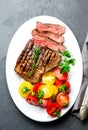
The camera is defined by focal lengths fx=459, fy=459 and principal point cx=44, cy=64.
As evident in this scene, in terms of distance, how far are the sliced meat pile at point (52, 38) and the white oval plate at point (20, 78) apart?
0.02 meters

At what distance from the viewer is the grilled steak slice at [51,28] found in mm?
2098

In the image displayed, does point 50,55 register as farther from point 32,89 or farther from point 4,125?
point 4,125

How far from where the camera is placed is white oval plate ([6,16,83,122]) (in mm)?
2088

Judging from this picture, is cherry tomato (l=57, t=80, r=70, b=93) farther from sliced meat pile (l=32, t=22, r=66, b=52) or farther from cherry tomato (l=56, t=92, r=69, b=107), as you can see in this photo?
sliced meat pile (l=32, t=22, r=66, b=52)

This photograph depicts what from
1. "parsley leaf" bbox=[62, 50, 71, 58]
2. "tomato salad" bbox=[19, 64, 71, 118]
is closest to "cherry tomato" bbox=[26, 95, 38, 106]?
"tomato salad" bbox=[19, 64, 71, 118]

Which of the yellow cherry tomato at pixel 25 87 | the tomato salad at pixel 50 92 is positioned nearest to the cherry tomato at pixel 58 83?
the tomato salad at pixel 50 92

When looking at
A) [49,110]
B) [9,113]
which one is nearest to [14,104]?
[9,113]

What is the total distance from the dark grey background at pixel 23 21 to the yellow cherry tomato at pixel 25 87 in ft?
0.31

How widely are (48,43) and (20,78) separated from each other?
0.68 ft

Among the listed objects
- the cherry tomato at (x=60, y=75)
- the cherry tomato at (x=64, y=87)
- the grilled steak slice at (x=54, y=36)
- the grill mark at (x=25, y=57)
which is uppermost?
the grilled steak slice at (x=54, y=36)

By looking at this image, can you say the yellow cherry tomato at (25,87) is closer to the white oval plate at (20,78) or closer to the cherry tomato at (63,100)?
the white oval plate at (20,78)

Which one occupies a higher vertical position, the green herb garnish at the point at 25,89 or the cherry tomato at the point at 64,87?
the cherry tomato at the point at 64,87

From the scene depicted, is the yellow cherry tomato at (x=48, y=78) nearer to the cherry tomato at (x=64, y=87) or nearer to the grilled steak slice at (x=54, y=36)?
the cherry tomato at (x=64, y=87)

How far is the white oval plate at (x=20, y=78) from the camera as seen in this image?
2.09 meters
